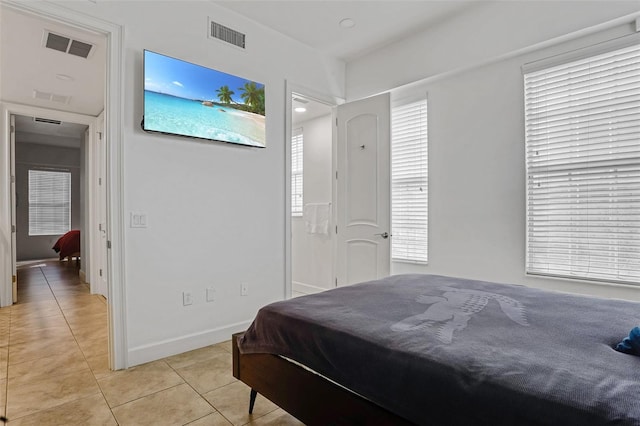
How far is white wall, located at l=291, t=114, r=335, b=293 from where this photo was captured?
4.67m

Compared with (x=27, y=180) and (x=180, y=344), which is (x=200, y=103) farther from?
(x=27, y=180)

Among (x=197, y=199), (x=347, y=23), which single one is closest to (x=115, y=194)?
(x=197, y=199)

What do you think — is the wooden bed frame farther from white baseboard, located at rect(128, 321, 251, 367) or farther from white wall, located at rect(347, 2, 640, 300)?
white wall, located at rect(347, 2, 640, 300)

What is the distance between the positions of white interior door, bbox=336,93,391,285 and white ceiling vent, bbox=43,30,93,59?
2.57 metres

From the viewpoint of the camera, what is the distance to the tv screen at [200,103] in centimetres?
262

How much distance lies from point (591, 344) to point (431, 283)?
1.03m

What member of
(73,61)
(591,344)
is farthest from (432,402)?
(73,61)

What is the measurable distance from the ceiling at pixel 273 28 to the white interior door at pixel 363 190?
0.67 meters

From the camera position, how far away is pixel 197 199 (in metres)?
2.95

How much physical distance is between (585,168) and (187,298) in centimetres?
327

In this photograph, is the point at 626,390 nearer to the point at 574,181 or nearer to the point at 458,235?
the point at 574,181

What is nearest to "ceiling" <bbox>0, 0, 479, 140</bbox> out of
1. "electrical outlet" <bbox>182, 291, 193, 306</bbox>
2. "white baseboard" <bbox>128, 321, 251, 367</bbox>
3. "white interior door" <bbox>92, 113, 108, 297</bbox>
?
Answer: "white interior door" <bbox>92, 113, 108, 297</bbox>

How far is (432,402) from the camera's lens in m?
1.06

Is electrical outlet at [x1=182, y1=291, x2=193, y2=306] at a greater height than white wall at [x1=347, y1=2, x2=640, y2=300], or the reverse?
white wall at [x1=347, y1=2, x2=640, y2=300]
